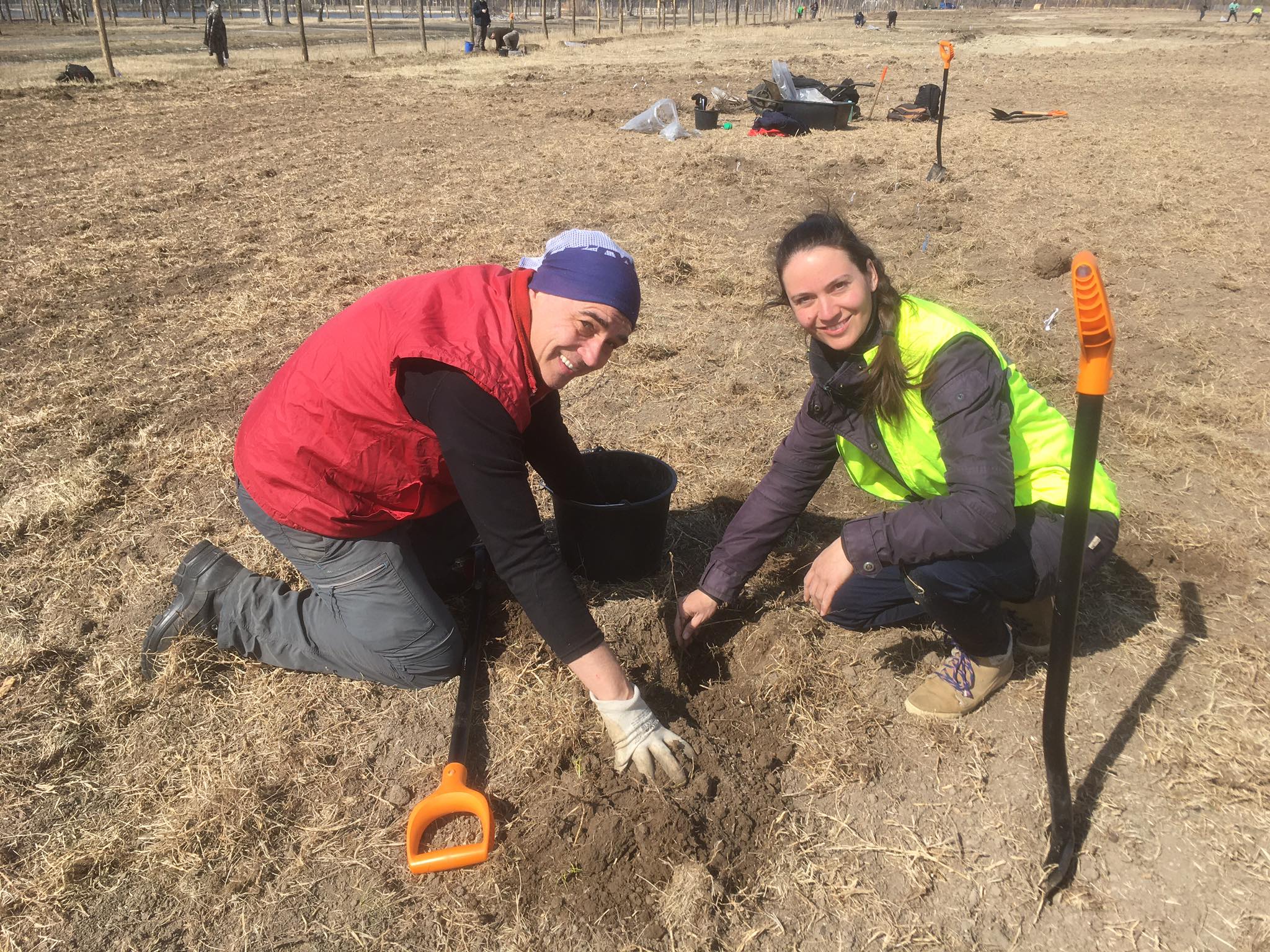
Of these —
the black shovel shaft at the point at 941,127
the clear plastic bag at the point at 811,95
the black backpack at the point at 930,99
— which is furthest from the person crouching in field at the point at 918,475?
the black backpack at the point at 930,99

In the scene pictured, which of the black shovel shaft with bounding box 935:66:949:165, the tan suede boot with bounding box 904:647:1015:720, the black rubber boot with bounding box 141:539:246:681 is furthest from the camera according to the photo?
the black shovel shaft with bounding box 935:66:949:165

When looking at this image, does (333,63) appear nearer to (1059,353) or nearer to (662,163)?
(662,163)

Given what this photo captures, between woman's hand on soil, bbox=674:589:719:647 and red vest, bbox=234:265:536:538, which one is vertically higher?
red vest, bbox=234:265:536:538

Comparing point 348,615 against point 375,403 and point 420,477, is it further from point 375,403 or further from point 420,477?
point 375,403

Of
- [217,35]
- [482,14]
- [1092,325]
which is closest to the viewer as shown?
[1092,325]

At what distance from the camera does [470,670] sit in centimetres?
261

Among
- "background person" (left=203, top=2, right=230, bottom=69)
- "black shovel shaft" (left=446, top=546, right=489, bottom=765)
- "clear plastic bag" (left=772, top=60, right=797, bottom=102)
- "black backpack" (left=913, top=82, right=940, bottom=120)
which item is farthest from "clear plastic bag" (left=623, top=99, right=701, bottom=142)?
"background person" (left=203, top=2, right=230, bottom=69)

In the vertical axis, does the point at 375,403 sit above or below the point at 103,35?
below

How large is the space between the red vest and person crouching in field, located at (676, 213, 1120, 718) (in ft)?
2.70

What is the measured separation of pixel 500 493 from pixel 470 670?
86 cm

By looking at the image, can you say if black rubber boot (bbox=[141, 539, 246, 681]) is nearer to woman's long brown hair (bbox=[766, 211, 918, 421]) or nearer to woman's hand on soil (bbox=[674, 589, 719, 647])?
woman's hand on soil (bbox=[674, 589, 719, 647])

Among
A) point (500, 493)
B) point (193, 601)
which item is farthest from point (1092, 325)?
point (193, 601)

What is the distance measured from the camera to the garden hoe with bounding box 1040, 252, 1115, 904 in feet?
4.50

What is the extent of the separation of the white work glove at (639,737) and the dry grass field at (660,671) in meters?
0.08
